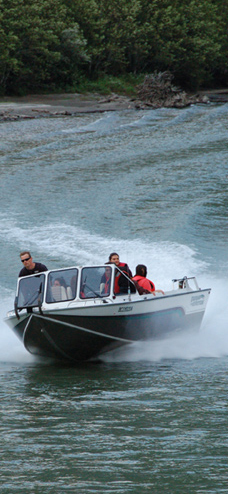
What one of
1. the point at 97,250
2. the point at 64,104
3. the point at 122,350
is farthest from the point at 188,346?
the point at 64,104

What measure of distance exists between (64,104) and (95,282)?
Result: 5443 cm

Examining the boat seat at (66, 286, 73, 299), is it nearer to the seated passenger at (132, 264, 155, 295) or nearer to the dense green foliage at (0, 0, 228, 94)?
the seated passenger at (132, 264, 155, 295)

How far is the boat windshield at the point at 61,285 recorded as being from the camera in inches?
513

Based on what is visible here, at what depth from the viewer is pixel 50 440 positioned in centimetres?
923

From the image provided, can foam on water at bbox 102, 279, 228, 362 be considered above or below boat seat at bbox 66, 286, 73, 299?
below

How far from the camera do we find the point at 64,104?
6562 cm

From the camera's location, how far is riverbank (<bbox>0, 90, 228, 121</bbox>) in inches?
2301

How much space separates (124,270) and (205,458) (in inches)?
223

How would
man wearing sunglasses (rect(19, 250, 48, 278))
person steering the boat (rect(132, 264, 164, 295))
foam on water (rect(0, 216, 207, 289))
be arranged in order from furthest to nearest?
foam on water (rect(0, 216, 207, 289))
person steering the boat (rect(132, 264, 164, 295))
man wearing sunglasses (rect(19, 250, 48, 278))

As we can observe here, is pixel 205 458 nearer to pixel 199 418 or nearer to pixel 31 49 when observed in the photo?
pixel 199 418

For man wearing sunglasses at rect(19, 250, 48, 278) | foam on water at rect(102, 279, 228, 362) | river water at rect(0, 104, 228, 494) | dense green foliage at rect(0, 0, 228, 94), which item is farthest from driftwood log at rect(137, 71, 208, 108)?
man wearing sunglasses at rect(19, 250, 48, 278)

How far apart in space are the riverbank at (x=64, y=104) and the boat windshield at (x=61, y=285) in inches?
1728

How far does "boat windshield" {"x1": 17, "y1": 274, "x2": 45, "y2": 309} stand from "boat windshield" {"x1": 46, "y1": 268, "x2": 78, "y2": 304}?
0.17 meters

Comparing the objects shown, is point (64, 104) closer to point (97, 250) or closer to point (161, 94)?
point (161, 94)
